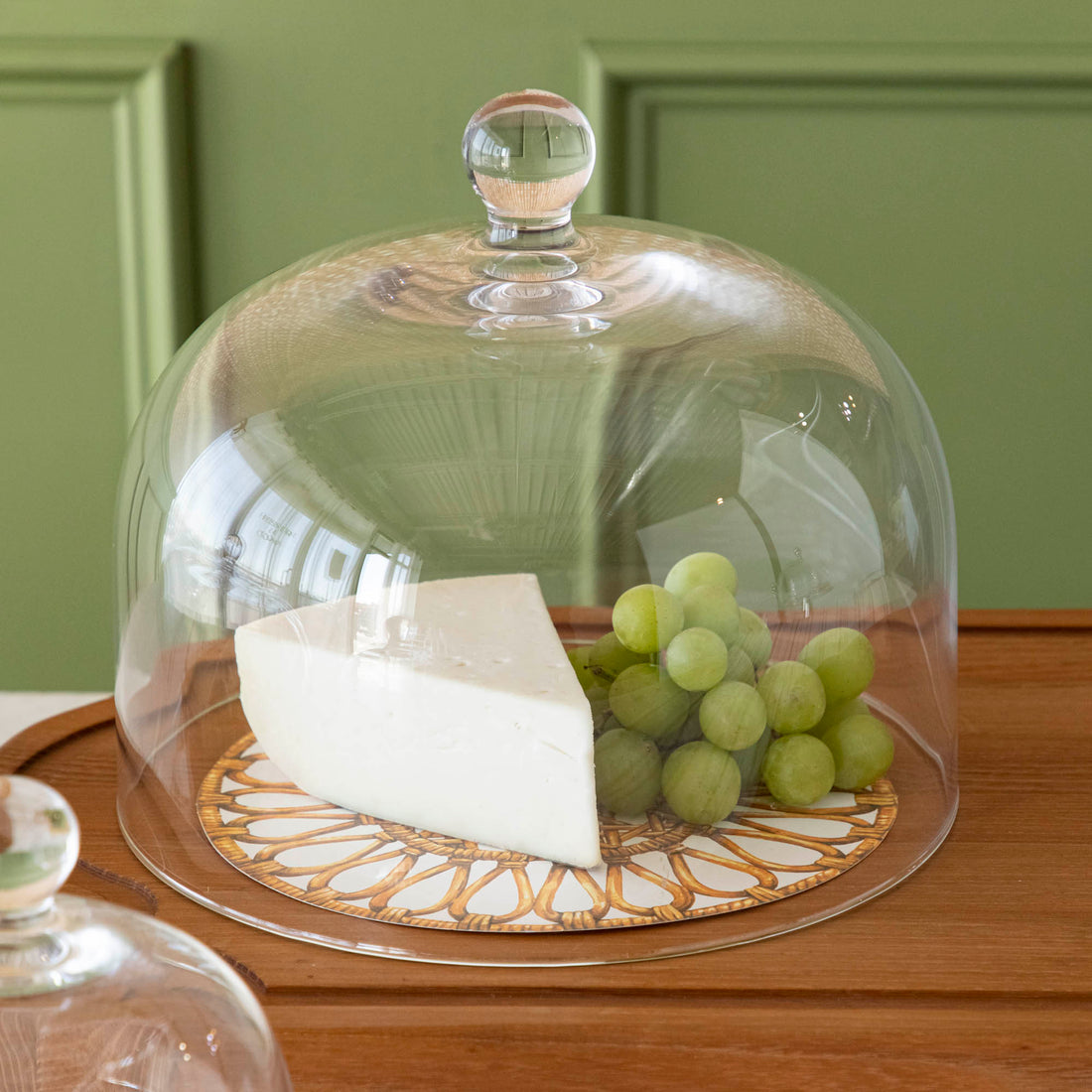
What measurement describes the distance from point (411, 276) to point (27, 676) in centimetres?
101

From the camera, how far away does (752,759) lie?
538mm

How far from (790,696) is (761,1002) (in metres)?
0.14

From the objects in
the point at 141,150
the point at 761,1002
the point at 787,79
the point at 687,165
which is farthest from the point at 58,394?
the point at 761,1002

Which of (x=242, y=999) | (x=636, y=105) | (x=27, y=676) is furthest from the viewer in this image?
(x=27, y=676)

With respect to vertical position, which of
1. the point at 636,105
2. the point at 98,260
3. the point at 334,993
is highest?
the point at 636,105

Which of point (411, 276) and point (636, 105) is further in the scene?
point (636, 105)

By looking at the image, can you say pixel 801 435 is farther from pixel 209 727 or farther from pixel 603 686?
pixel 209 727

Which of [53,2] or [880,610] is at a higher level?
[53,2]

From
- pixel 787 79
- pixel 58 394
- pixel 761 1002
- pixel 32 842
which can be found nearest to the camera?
pixel 32 842

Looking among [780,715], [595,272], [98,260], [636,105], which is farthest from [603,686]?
[98,260]

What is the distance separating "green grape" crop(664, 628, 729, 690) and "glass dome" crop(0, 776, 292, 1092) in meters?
0.24

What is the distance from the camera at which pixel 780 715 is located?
1.76 ft

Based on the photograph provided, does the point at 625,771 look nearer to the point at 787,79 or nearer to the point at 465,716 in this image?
the point at 465,716

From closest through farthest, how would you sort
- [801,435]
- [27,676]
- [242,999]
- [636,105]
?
1. [242,999]
2. [801,435]
3. [636,105]
4. [27,676]
